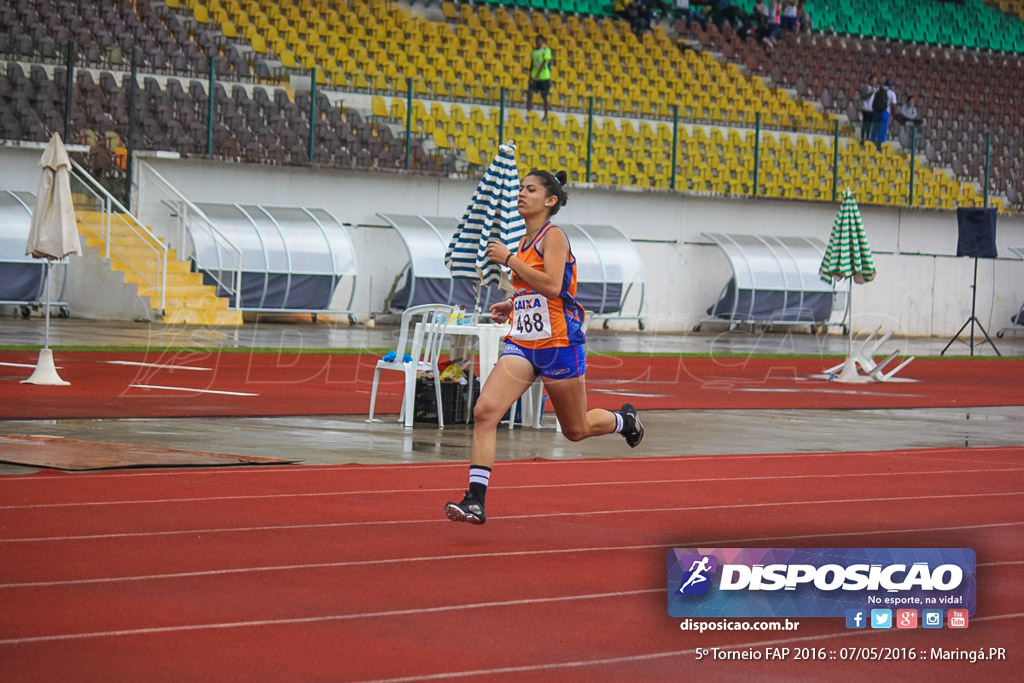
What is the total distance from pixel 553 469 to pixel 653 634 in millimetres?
5196

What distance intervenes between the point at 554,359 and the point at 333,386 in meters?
10.3

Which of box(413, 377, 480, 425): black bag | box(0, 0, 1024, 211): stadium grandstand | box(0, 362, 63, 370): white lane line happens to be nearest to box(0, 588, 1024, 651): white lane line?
box(413, 377, 480, 425): black bag

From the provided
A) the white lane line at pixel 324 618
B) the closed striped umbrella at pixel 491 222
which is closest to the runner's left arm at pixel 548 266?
the white lane line at pixel 324 618

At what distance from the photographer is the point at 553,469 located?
11.0 metres

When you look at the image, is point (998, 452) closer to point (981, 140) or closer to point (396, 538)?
point (396, 538)

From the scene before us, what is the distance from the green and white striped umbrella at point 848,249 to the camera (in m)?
26.5

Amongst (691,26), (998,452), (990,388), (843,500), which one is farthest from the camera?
(691,26)

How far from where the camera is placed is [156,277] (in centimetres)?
3178

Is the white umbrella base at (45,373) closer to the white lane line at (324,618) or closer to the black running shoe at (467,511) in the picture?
the black running shoe at (467,511)

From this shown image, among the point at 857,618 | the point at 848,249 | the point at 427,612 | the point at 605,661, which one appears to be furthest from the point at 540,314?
the point at 848,249

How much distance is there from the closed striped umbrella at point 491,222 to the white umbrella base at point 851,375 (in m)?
11.0

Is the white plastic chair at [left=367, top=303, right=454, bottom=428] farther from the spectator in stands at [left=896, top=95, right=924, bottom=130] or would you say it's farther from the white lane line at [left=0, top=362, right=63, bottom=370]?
the spectator in stands at [left=896, top=95, right=924, bottom=130]

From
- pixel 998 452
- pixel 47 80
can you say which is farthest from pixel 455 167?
pixel 998 452

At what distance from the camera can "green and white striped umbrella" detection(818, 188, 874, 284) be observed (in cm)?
2655
